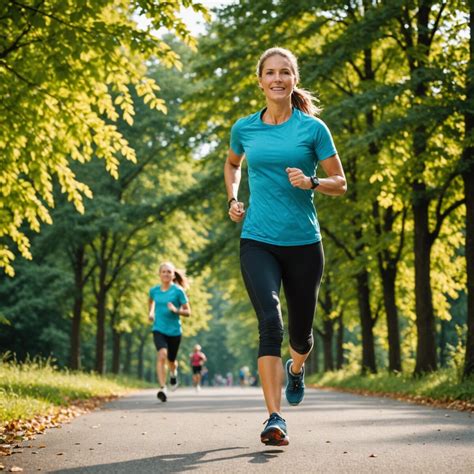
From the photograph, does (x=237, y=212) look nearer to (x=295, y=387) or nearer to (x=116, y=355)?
(x=295, y=387)

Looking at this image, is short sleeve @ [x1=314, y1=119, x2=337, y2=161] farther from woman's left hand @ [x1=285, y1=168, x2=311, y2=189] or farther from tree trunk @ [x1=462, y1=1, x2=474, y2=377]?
tree trunk @ [x1=462, y1=1, x2=474, y2=377]

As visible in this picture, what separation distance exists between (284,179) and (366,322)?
738 inches

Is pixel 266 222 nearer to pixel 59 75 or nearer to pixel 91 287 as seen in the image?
pixel 59 75

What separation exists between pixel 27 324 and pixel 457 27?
18286 mm

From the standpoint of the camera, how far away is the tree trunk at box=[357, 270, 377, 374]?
23344mm

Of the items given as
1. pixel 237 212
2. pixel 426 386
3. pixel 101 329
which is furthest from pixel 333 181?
pixel 101 329

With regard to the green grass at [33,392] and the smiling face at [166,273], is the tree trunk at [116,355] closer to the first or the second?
the green grass at [33,392]

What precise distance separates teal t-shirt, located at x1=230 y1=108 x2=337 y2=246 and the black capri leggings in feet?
0.25

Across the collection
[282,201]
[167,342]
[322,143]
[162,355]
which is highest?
[322,143]

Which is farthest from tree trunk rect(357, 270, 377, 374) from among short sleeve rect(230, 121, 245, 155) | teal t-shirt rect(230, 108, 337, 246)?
teal t-shirt rect(230, 108, 337, 246)

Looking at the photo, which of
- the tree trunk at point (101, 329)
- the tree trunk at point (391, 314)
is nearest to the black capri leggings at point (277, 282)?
the tree trunk at point (391, 314)

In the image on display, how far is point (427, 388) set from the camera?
13461mm

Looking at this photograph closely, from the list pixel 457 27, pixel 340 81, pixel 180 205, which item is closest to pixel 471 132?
pixel 457 27

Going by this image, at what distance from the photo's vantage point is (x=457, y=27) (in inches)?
578
